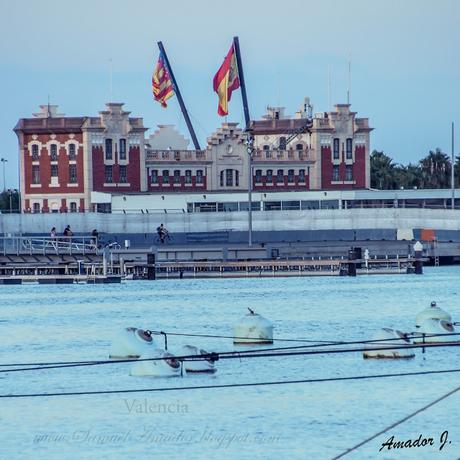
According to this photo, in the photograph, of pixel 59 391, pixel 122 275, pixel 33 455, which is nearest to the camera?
pixel 33 455

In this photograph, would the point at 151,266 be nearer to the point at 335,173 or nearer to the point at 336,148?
the point at 335,173

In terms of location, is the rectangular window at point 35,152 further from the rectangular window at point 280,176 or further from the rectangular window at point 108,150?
the rectangular window at point 280,176

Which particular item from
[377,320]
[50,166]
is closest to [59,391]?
[377,320]

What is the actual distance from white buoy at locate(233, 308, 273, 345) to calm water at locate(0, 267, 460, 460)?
1296 millimetres

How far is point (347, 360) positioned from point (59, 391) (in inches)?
428

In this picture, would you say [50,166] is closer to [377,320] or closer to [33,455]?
[377,320]

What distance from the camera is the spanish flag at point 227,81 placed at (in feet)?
443

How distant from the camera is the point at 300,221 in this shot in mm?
136250

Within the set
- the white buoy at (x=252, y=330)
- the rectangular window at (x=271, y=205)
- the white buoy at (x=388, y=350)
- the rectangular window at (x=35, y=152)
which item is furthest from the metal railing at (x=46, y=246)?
the white buoy at (x=388, y=350)

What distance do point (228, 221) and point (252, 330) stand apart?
78.1 m

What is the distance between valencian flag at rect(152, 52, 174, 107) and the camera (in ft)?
452

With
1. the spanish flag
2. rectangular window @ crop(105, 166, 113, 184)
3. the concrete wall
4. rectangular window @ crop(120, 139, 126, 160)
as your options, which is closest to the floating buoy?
the concrete wall

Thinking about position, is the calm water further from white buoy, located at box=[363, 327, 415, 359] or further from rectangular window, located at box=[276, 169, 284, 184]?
rectangular window, located at box=[276, 169, 284, 184]

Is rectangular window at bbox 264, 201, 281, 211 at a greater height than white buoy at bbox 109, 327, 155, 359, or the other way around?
rectangular window at bbox 264, 201, 281, 211
